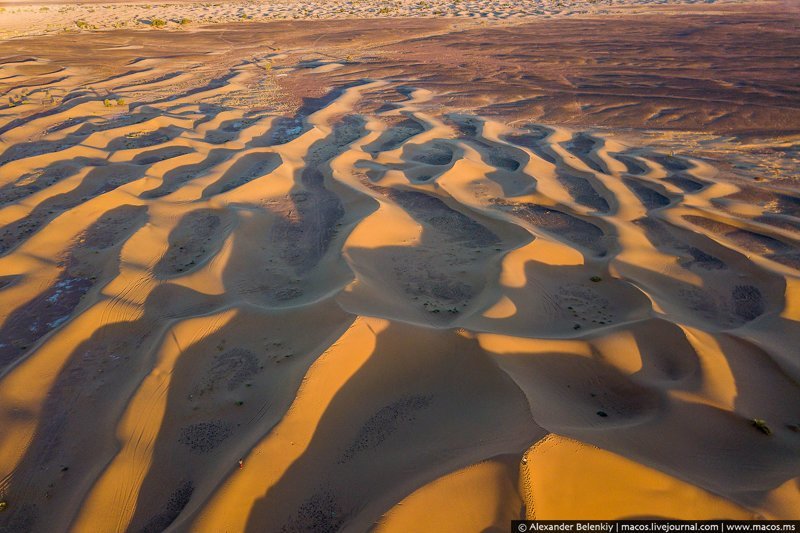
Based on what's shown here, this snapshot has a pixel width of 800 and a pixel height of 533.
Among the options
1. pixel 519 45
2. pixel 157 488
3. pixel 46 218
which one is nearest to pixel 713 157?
pixel 157 488

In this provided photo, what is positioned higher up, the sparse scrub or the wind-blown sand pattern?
the sparse scrub

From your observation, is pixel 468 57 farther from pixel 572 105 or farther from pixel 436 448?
pixel 436 448

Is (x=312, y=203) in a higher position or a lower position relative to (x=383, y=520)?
lower

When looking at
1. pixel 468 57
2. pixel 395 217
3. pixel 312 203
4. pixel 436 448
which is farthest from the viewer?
pixel 468 57

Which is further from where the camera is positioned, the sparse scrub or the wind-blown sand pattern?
the sparse scrub

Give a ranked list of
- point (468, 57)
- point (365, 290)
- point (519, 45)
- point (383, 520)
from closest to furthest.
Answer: point (383, 520) → point (365, 290) → point (468, 57) → point (519, 45)

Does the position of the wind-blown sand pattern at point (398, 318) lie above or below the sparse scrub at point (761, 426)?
below

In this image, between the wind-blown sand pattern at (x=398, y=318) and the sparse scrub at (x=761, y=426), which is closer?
the wind-blown sand pattern at (x=398, y=318)

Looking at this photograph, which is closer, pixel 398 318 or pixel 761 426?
pixel 761 426
